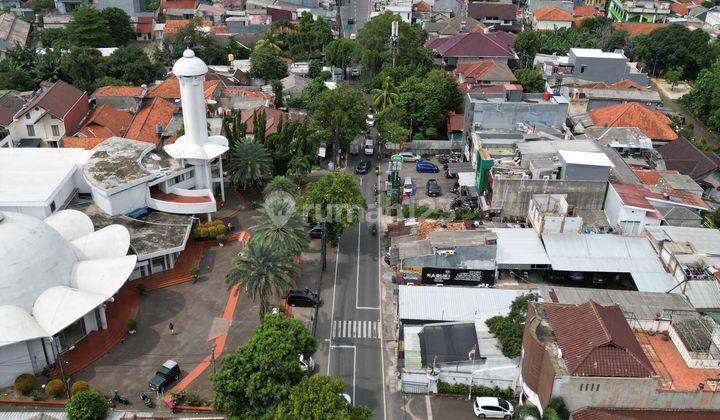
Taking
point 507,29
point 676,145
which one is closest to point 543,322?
point 676,145

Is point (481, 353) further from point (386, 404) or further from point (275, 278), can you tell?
point (275, 278)

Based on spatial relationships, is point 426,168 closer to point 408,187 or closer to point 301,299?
point 408,187

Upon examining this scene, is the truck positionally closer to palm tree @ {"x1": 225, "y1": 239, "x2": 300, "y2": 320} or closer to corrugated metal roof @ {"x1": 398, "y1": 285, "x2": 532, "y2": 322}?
corrugated metal roof @ {"x1": 398, "y1": 285, "x2": 532, "y2": 322}

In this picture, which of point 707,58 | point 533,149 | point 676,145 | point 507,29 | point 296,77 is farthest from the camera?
point 507,29

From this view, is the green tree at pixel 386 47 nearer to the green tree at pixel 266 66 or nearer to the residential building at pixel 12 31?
the green tree at pixel 266 66

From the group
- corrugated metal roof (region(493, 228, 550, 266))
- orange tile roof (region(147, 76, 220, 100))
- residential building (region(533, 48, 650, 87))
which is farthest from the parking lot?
residential building (region(533, 48, 650, 87))

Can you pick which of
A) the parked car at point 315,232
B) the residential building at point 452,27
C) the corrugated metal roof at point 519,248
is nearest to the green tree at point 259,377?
the parked car at point 315,232
